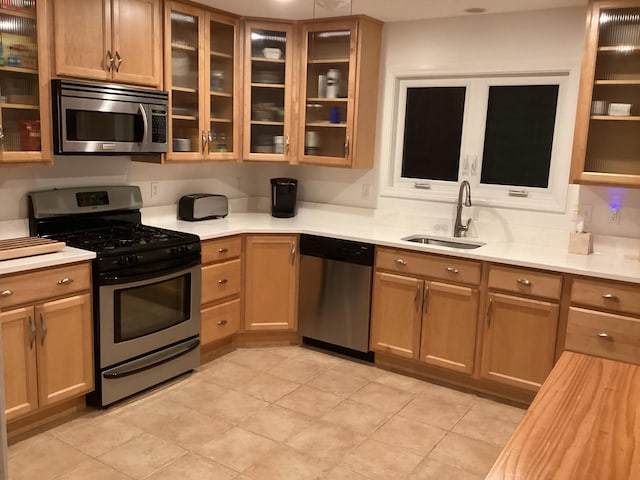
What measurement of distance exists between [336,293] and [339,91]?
58.1 inches

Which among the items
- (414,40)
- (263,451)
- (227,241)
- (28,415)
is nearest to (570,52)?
(414,40)

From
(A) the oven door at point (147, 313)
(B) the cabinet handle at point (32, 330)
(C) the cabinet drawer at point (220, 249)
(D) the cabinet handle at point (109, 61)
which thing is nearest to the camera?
(B) the cabinet handle at point (32, 330)

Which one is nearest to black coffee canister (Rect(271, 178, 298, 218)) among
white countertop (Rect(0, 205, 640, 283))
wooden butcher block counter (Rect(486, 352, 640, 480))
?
white countertop (Rect(0, 205, 640, 283))

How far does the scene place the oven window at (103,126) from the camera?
125 inches

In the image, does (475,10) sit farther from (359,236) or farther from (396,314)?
(396,314)

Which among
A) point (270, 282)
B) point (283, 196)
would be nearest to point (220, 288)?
point (270, 282)

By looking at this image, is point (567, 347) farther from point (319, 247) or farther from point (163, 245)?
point (163, 245)

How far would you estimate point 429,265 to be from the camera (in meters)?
3.64

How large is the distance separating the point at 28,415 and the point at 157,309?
860 mm

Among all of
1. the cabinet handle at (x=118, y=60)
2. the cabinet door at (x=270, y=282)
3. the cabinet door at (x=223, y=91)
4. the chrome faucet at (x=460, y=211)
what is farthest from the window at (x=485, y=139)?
the cabinet handle at (x=118, y=60)

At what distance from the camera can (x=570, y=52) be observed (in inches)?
142

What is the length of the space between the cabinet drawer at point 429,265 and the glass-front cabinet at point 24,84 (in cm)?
209

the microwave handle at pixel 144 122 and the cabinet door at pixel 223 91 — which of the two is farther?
the cabinet door at pixel 223 91

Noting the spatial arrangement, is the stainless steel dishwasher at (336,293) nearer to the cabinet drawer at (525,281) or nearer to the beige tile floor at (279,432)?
the beige tile floor at (279,432)
